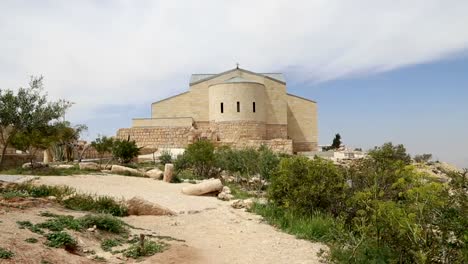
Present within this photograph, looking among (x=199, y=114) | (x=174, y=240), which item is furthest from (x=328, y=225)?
(x=199, y=114)

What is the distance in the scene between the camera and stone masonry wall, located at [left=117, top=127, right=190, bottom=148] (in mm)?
40781

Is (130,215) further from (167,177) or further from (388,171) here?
(167,177)

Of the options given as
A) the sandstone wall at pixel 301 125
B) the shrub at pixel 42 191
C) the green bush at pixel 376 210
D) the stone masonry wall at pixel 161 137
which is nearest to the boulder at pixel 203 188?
the green bush at pixel 376 210

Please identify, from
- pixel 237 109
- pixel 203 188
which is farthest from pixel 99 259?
pixel 237 109

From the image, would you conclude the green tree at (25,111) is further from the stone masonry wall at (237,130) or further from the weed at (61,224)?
the stone masonry wall at (237,130)

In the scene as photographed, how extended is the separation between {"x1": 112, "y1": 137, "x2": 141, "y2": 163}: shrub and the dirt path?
33.8 feet

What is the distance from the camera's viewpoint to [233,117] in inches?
1641

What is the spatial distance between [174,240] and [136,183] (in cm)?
935

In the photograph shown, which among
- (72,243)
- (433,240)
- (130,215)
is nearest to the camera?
(433,240)

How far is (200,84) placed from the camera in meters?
46.0

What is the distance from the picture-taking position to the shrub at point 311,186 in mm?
9578

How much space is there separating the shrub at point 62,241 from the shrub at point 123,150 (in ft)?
62.2

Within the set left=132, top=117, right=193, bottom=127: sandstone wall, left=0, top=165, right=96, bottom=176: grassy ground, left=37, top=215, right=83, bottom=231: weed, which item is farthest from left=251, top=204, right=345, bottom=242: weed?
left=132, top=117, right=193, bottom=127: sandstone wall

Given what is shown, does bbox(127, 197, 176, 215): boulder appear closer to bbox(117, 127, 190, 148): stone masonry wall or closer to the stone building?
the stone building
